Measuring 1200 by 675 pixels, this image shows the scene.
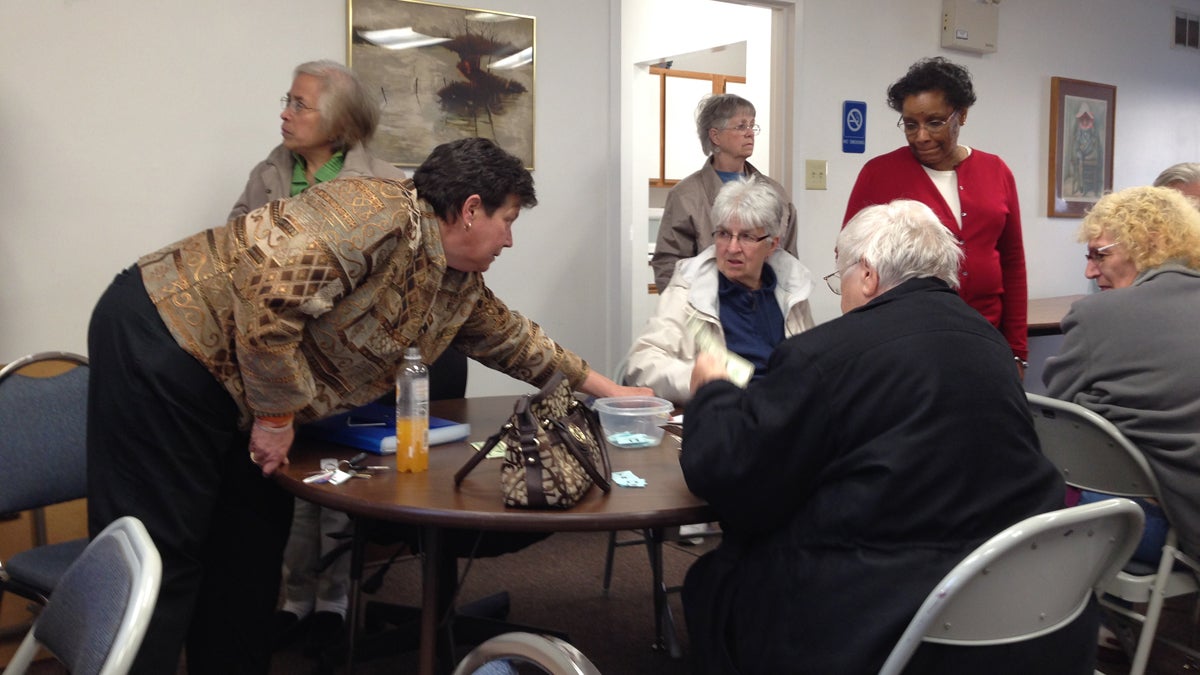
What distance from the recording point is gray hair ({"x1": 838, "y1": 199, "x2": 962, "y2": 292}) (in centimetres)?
163

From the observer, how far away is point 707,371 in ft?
5.43

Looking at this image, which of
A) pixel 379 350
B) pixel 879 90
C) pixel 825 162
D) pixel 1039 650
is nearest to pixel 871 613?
pixel 1039 650

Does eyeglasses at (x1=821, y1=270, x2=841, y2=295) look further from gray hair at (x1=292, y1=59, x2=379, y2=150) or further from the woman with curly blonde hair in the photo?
gray hair at (x1=292, y1=59, x2=379, y2=150)

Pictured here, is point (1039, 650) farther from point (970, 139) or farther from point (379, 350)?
point (970, 139)

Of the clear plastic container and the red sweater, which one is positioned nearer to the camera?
the clear plastic container

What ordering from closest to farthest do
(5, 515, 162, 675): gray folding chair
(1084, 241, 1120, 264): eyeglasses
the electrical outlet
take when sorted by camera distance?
(5, 515, 162, 675): gray folding chair
(1084, 241, 1120, 264): eyeglasses
the electrical outlet

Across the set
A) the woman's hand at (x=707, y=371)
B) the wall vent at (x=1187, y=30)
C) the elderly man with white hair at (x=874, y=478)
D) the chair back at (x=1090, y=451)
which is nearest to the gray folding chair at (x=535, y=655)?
the elderly man with white hair at (x=874, y=478)

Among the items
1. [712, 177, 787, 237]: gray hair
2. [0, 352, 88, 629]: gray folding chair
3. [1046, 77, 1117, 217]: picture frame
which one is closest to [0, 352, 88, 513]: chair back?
[0, 352, 88, 629]: gray folding chair

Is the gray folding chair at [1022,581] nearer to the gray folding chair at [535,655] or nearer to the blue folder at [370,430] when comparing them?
the gray folding chair at [535,655]

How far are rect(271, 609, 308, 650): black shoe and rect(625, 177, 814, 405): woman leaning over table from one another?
1148 mm

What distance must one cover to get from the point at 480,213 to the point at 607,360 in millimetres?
2115

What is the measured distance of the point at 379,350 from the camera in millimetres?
1810

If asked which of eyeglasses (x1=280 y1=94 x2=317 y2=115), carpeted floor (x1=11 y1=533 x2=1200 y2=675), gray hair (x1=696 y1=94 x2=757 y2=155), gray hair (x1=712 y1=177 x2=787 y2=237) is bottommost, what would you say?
carpeted floor (x1=11 y1=533 x2=1200 y2=675)

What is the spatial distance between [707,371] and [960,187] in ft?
5.91
